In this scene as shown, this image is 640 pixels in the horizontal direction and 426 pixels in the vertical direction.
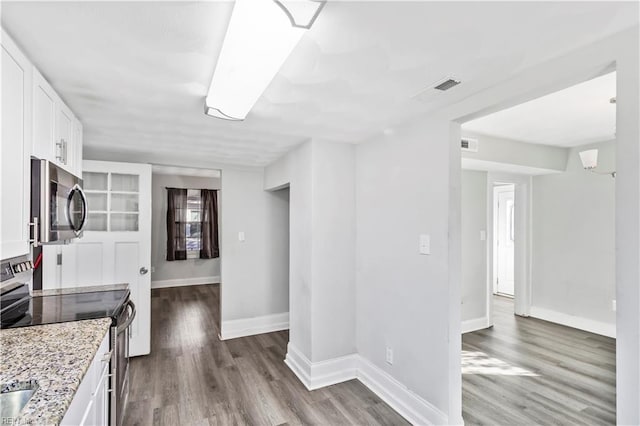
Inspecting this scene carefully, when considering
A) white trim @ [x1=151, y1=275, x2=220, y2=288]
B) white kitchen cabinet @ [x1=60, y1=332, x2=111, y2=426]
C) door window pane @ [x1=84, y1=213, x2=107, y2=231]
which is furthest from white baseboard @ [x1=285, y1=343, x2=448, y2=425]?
white trim @ [x1=151, y1=275, x2=220, y2=288]

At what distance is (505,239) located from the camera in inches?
249

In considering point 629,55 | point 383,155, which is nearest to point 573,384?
point 383,155

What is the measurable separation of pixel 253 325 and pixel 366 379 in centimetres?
185

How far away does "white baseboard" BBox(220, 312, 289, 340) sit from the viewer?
4.03m

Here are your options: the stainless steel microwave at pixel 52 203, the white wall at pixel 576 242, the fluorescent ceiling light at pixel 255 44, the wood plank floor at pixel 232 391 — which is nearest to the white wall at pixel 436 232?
the wood plank floor at pixel 232 391

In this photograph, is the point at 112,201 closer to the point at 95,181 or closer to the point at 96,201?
the point at 96,201

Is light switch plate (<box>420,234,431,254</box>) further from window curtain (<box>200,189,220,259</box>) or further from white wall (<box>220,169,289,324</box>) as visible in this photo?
window curtain (<box>200,189,220,259</box>)

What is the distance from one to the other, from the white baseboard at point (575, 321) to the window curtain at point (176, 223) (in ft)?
21.6

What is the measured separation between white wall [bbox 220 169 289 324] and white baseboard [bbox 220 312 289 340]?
0.04 m

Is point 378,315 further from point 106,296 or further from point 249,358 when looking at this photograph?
point 106,296

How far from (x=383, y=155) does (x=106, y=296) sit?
7.62ft

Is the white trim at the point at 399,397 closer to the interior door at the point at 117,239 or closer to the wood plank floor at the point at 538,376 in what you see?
the wood plank floor at the point at 538,376

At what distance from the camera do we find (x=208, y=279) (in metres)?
7.43

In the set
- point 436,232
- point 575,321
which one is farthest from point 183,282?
point 575,321
